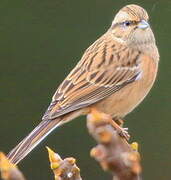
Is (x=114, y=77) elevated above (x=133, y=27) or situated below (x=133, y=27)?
below

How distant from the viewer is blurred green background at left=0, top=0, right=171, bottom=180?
7.35 m

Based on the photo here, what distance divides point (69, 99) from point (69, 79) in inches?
9.3

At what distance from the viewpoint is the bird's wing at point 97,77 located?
402 centimetres

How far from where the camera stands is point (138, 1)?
8.08 meters

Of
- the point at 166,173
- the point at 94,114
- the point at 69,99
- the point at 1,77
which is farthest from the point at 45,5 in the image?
the point at 94,114

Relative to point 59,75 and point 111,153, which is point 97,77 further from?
point 59,75

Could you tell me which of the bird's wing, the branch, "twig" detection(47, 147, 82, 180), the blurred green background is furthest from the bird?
the blurred green background

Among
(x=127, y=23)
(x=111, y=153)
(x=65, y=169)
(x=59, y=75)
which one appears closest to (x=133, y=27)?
(x=127, y=23)

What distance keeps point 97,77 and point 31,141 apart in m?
0.90

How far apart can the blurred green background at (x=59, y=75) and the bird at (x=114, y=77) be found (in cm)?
268

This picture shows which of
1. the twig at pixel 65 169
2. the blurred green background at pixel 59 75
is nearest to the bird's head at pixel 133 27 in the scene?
the twig at pixel 65 169

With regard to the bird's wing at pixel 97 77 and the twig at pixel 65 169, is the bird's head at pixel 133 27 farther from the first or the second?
the twig at pixel 65 169

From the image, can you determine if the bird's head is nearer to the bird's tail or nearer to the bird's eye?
the bird's eye

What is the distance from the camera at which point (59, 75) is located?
24.9 ft
